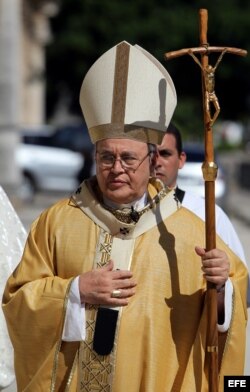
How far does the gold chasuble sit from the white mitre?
25cm

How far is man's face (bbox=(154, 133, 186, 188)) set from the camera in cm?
553

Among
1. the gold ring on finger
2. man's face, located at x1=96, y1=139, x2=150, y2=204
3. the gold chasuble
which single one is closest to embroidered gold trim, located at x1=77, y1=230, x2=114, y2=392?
the gold chasuble

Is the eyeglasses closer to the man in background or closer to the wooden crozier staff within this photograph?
the wooden crozier staff

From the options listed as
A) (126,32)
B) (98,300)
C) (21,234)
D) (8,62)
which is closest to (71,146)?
(8,62)

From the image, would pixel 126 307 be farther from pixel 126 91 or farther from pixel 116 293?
pixel 126 91

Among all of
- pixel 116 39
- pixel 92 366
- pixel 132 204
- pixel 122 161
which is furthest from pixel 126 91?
pixel 116 39

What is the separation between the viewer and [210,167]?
13.3 feet

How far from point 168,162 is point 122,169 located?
4.85 ft

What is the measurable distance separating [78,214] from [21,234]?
1248 millimetres

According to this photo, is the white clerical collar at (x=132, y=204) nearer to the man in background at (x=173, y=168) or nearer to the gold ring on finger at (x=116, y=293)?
the gold ring on finger at (x=116, y=293)

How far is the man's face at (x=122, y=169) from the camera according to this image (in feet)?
13.6

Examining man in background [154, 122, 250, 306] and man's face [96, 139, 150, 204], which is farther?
man in background [154, 122, 250, 306]

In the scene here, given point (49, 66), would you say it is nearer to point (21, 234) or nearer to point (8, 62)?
point (8, 62)

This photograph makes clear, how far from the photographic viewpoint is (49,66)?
39.6 metres
